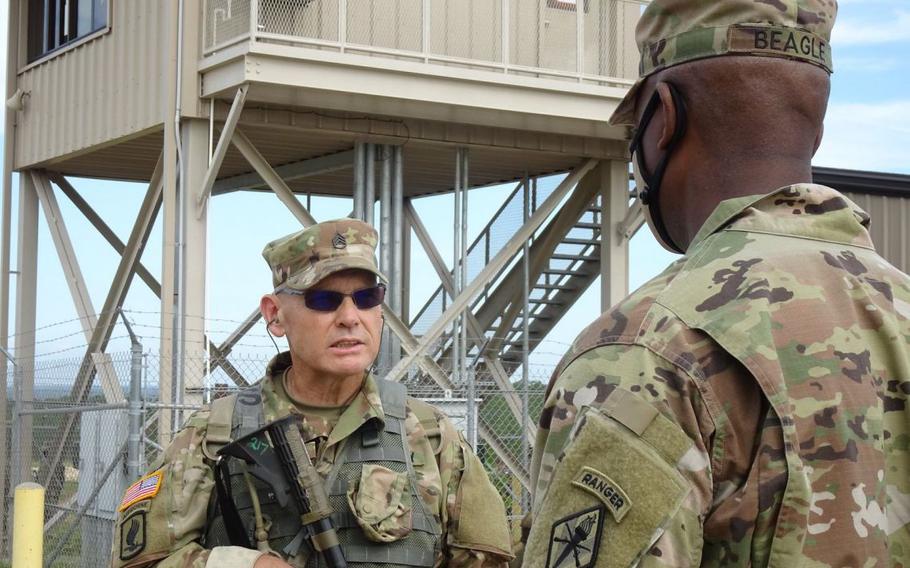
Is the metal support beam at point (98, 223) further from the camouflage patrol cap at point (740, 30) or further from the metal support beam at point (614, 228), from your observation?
the camouflage patrol cap at point (740, 30)

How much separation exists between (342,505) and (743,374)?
2.32m

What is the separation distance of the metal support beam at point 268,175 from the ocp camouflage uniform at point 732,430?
11.4 meters

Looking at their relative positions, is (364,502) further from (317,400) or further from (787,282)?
(787,282)

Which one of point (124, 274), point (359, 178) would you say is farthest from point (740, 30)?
point (124, 274)

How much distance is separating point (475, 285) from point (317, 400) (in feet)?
33.2

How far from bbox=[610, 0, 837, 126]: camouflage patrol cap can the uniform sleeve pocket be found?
0.64 meters

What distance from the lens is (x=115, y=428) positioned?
10.6 m

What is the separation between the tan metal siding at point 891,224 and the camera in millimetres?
17875

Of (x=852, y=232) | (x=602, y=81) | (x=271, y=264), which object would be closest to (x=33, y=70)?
(x=602, y=81)

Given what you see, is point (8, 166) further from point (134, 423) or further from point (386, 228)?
point (134, 423)

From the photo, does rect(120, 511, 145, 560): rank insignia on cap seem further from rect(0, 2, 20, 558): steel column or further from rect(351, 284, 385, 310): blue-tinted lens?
rect(0, 2, 20, 558): steel column

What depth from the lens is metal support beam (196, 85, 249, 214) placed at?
12.1 m

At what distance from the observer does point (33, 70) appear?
15.9 meters

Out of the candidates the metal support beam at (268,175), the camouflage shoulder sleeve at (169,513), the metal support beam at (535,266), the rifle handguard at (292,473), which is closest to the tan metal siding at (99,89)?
the metal support beam at (268,175)
